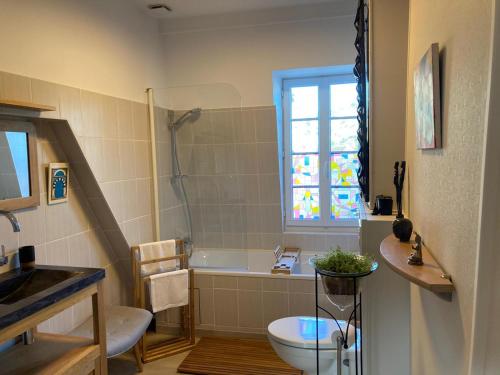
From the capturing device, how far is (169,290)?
2977 millimetres

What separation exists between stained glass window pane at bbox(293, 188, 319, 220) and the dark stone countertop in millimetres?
2330

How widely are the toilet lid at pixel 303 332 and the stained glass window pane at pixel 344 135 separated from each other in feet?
6.12

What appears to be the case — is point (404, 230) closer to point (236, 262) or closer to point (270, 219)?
point (236, 262)

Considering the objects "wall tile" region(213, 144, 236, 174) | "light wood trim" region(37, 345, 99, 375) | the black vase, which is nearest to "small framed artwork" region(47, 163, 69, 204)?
"light wood trim" region(37, 345, 99, 375)

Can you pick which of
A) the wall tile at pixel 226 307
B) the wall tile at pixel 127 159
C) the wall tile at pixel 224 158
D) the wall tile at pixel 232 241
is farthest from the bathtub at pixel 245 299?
the wall tile at pixel 127 159

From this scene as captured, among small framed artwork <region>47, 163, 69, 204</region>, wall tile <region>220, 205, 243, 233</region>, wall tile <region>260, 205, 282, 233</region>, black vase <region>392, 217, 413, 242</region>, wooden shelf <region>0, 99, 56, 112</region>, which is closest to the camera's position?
black vase <region>392, 217, 413, 242</region>

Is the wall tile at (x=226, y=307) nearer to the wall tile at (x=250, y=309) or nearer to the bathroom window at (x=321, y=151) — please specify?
the wall tile at (x=250, y=309)

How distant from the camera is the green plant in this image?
1.66 meters

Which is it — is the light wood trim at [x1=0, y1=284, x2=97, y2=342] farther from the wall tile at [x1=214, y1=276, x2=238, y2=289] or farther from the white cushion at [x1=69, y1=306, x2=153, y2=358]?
the wall tile at [x1=214, y1=276, x2=238, y2=289]

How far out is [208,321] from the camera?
3.23 meters

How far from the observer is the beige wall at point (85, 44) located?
213 cm

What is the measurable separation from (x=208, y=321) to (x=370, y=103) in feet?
7.20

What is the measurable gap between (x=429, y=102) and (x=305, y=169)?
2626mm

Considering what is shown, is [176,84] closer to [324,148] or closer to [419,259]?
[324,148]
